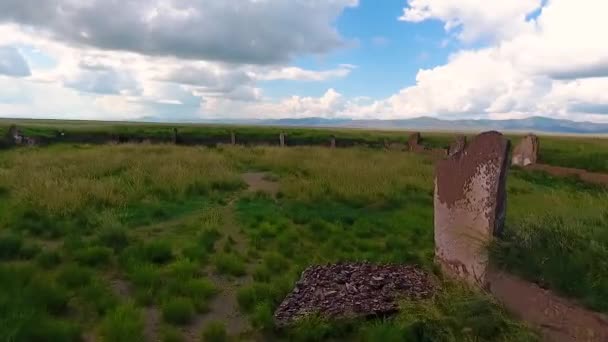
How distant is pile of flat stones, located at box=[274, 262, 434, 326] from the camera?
17.8 feet

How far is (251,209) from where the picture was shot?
11.1 m

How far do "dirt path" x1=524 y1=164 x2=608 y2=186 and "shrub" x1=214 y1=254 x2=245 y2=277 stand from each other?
15506 millimetres

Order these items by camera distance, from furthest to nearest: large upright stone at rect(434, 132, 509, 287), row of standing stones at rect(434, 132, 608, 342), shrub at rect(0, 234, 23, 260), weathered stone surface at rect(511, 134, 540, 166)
→ weathered stone surface at rect(511, 134, 540, 166) < shrub at rect(0, 234, 23, 260) < large upright stone at rect(434, 132, 509, 287) < row of standing stones at rect(434, 132, 608, 342)

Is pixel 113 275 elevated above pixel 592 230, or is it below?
below

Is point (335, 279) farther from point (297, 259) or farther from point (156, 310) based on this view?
point (156, 310)

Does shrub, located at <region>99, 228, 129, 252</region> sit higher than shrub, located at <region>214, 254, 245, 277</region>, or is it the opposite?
shrub, located at <region>99, 228, 129, 252</region>

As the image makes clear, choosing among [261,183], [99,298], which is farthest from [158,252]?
[261,183]

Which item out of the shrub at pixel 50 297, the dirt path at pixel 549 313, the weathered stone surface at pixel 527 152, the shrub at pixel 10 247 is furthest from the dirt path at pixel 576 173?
the shrub at pixel 10 247

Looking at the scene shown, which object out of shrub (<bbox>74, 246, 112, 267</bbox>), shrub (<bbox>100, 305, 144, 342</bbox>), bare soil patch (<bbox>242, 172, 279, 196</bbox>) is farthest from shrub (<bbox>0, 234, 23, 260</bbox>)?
bare soil patch (<bbox>242, 172, 279, 196</bbox>)

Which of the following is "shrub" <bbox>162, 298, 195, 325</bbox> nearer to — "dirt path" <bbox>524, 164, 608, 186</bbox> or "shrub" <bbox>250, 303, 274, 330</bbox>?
"shrub" <bbox>250, 303, 274, 330</bbox>

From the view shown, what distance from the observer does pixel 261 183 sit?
48.6 ft

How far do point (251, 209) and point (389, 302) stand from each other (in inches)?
233

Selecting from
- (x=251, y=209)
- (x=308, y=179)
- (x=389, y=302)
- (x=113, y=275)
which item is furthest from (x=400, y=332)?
(x=308, y=179)

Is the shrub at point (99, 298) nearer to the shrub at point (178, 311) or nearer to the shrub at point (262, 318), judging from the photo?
the shrub at point (178, 311)
